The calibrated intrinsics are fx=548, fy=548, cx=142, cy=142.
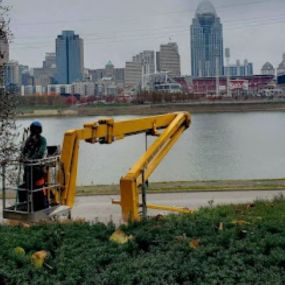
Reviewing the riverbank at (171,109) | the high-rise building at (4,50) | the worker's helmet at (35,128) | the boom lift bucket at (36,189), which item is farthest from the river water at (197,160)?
the riverbank at (171,109)

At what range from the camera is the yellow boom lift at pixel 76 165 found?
7883mm

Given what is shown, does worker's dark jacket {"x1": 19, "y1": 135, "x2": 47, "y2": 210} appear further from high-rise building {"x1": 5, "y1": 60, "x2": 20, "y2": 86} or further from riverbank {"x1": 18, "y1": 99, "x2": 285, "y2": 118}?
riverbank {"x1": 18, "y1": 99, "x2": 285, "y2": 118}

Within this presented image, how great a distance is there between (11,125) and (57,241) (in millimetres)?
2431

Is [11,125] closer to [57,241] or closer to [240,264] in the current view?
[57,241]

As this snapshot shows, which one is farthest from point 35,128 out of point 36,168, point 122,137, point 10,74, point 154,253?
point 154,253

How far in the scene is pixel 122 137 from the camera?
9.69 metres

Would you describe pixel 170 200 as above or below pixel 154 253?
below

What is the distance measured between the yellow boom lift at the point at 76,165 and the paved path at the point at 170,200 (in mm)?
900

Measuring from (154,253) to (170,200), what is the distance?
292 inches

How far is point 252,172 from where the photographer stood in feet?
73.4

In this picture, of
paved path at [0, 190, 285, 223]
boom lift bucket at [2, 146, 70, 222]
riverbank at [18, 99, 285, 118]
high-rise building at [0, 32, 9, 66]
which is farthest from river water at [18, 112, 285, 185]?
riverbank at [18, 99, 285, 118]

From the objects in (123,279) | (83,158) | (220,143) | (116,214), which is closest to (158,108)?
(220,143)

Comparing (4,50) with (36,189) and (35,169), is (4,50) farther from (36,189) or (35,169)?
(36,189)

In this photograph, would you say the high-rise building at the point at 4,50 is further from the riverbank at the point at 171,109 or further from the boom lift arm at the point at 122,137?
the riverbank at the point at 171,109
